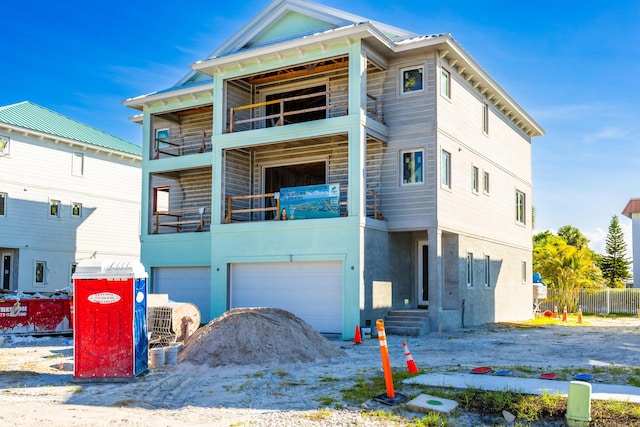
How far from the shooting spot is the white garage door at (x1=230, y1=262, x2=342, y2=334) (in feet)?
69.8

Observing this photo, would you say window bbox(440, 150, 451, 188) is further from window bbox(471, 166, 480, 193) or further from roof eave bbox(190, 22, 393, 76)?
roof eave bbox(190, 22, 393, 76)

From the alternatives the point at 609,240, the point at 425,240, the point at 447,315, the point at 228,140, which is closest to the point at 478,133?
the point at 425,240

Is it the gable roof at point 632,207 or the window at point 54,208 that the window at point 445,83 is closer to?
the window at point 54,208

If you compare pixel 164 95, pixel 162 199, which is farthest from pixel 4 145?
pixel 164 95

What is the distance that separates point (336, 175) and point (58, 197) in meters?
16.5

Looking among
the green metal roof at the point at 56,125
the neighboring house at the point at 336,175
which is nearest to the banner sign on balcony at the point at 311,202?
the neighboring house at the point at 336,175

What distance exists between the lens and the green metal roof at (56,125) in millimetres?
32250

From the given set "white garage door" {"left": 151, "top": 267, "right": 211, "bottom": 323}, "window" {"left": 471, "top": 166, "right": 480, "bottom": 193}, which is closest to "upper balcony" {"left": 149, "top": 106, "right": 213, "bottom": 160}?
"white garage door" {"left": 151, "top": 267, "right": 211, "bottom": 323}

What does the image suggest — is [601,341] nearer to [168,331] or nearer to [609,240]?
[168,331]

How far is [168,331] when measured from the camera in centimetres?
1680

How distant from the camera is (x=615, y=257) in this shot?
65.4 meters

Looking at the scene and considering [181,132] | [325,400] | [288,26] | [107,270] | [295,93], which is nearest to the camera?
[325,400]

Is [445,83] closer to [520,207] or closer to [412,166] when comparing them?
[412,166]

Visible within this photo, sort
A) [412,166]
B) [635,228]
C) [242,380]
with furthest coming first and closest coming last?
[635,228] < [412,166] < [242,380]
